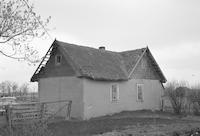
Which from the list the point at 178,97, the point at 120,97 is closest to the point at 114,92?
the point at 120,97

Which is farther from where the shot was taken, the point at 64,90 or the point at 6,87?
the point at 6,87

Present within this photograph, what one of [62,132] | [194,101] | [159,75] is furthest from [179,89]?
[62,132]

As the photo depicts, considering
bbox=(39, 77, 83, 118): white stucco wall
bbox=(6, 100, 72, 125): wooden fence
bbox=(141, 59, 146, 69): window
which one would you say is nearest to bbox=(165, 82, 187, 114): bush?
bbox=(141, 59, 146, 69): window

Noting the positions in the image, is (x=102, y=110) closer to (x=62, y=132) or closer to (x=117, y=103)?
(x=117, y=103)

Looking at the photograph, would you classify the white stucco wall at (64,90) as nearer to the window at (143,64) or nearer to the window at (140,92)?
the window at (140,92)

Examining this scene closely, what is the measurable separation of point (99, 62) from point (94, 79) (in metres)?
2.79

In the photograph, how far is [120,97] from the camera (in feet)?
84.9

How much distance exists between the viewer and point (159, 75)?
1233 inches

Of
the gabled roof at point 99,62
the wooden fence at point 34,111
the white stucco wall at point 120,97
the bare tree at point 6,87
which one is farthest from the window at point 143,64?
the bare tree at point 6,87

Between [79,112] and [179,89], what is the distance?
356 inches

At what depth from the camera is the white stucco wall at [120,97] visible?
22844 mm

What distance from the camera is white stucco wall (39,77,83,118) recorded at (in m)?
22.5

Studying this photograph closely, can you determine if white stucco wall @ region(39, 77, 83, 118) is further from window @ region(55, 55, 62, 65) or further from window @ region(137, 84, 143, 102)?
window @ region(137, 84, 143, 102)

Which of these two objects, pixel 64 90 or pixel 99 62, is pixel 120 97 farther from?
pixel 64 90
